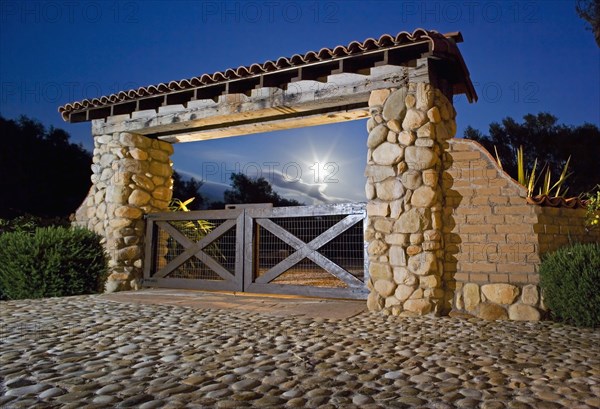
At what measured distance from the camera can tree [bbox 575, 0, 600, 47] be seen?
909 cm

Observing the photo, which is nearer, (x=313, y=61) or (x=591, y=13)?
(x=313, y=61)

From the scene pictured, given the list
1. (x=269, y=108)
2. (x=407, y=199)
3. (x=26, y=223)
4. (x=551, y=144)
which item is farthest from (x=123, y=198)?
(x=551, y=144)

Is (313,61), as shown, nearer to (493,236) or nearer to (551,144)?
(493,236)

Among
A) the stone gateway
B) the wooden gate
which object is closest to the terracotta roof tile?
the stone gateway

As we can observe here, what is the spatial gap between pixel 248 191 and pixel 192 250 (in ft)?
68.6

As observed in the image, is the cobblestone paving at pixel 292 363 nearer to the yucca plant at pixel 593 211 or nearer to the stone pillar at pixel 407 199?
the stone pillar at pixel 407 199

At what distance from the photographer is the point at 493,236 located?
195 inches

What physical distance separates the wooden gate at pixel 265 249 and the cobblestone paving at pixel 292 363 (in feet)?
5.13

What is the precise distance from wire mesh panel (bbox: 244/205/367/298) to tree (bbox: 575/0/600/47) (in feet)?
23.2

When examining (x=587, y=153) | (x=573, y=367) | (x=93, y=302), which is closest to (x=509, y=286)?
(x=573, y=367)

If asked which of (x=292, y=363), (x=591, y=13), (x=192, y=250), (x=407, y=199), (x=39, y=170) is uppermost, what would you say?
(x=591, y=13)

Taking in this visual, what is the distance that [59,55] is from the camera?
94.8ft

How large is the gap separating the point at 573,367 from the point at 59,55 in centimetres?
3341

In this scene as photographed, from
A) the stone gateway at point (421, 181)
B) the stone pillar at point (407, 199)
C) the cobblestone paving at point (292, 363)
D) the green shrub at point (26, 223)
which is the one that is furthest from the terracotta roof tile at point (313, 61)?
the cobblestone paving at point (292, 363)
